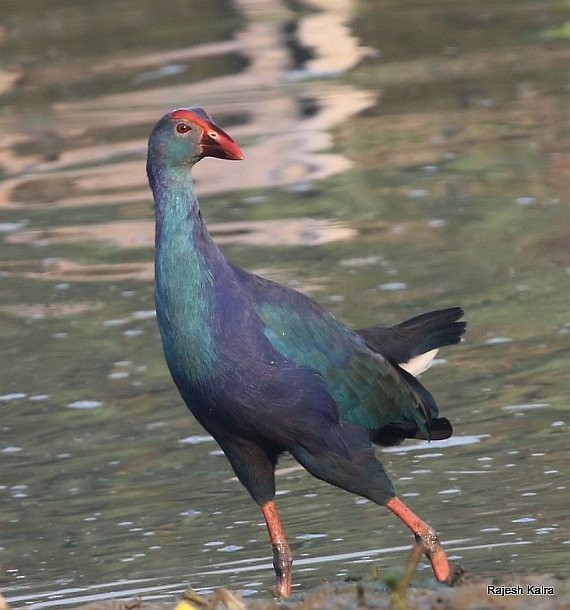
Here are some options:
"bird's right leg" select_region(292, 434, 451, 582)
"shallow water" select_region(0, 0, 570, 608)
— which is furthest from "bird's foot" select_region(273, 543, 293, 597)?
"bird's right leg" select_region(292, 434, 451, 582)

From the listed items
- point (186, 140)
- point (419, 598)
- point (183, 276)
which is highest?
point (186, 140)

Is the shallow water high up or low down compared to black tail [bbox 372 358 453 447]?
down

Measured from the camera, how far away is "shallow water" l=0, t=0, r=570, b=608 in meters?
6.55

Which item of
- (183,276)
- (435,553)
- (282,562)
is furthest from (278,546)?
(183,276)

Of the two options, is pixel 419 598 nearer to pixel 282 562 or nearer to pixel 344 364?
pixel 282 562

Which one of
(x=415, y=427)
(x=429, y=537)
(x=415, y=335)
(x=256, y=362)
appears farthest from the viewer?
(x=415, y=335)

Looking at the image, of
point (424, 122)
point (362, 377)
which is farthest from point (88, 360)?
point (424, 122)

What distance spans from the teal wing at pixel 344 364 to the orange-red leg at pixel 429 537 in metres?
0.30

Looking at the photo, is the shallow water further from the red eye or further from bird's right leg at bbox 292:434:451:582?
the red eye

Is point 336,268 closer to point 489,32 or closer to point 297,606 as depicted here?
point 297,606

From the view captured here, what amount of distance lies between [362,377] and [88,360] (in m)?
3.31

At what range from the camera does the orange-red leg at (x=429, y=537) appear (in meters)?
5.78

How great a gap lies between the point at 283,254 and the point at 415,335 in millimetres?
4052

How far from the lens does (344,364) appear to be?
5809 millimetres
